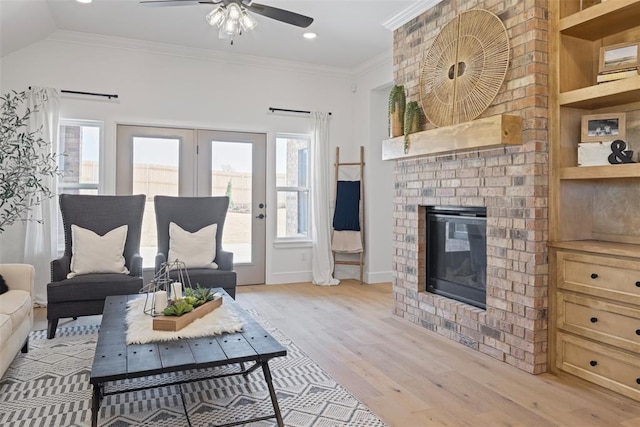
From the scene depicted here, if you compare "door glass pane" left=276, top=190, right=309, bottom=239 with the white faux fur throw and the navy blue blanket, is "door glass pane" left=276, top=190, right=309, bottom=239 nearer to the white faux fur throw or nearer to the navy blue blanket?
the navy blue blanket

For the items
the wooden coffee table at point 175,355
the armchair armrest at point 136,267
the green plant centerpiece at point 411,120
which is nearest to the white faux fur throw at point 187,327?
the wooden coffee table at point 175,355

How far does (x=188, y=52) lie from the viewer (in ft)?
17.2

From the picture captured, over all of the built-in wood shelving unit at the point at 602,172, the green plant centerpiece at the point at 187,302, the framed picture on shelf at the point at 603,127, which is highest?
the framed picture on shelf at the point at 603,127

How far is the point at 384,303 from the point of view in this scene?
4.72 metres

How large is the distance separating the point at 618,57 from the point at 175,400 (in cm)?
332

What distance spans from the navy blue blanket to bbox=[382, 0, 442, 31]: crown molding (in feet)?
7.14

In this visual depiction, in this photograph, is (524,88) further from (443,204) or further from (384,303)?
(384,303)

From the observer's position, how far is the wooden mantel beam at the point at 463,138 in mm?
2852

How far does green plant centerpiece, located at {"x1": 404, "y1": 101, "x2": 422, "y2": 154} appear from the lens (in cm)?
381

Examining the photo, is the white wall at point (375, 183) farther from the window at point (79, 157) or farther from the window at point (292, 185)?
Answer: the window at point (79, 157)

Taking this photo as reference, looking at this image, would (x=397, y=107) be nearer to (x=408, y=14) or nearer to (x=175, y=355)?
(x=408, y=14)

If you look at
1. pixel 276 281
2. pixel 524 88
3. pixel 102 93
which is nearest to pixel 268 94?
pixel 102 93

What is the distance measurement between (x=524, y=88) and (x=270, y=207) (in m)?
3.60

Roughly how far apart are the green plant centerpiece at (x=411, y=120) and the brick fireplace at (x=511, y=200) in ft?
0.98
